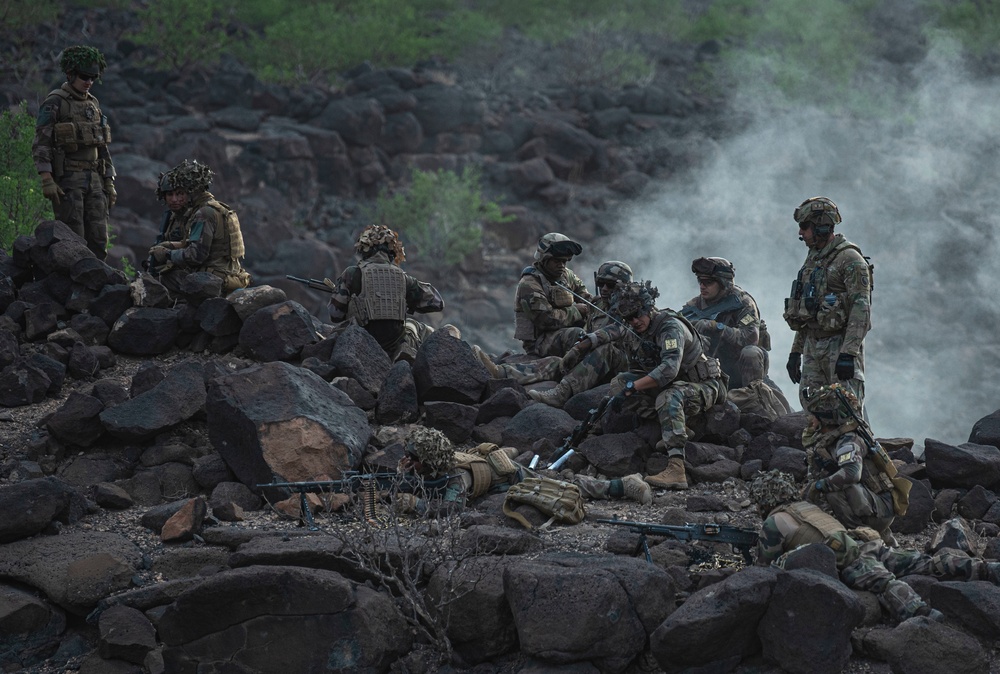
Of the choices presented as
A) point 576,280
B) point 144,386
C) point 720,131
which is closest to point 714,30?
point 720,131

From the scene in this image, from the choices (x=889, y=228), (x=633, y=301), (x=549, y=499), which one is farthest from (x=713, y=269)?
(x=889, y=228)

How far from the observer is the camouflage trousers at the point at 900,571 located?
21.0ft

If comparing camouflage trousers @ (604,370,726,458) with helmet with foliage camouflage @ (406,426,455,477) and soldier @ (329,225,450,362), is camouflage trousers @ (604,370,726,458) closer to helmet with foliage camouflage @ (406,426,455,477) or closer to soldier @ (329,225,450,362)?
helmet with foliage camouflage @ (406,426,455,477)

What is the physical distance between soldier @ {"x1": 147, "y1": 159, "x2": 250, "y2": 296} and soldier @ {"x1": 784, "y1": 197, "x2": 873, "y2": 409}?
4529 millimetres

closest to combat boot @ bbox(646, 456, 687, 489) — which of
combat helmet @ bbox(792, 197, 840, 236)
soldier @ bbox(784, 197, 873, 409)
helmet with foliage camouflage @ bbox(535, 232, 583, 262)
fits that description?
soldier @ bbox(784, 197, 873, 409)

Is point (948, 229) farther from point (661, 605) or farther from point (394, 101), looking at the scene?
point (661, 605)

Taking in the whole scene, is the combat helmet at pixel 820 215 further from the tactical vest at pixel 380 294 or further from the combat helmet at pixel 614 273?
the tactical vest at pixel 380 294

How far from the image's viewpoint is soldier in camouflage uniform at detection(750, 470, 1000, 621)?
6543 millimetres

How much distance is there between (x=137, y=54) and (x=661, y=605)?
76.8 ft

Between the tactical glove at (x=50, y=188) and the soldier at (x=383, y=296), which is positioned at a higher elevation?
the soldier at (x=383, y=296)

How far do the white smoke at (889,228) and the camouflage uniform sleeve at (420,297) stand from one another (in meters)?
10.3

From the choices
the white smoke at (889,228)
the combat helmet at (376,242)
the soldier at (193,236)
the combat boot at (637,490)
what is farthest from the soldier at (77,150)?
the white smoke at (889,228)

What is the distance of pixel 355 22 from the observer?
2969 centimetres

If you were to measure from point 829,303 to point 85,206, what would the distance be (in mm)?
6415
